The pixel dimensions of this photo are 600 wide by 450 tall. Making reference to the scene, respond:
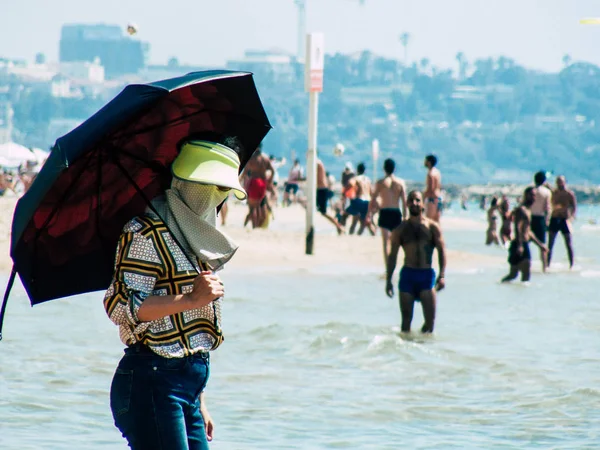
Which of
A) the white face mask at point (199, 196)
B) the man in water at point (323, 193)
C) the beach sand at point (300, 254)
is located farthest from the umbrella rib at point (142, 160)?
the man in water at point (323, 193)

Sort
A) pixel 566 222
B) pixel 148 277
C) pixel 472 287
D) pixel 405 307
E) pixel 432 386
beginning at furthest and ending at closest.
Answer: pixel 566 222 < pixel 472 287 < pixel 405 307 < pixel 432 386 < pixel 148 277

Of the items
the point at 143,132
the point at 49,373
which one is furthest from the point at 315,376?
the point at 143,132

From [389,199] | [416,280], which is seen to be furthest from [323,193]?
[416,280]

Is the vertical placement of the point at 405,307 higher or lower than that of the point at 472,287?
higher

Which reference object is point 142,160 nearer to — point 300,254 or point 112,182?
point 112,182

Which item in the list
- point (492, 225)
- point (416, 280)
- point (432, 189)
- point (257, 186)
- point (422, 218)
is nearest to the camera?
point (416, 280)

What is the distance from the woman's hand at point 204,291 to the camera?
3.27 meters

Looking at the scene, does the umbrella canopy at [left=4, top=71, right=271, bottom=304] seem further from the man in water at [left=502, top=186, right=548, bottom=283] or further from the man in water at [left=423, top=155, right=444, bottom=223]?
the man in water at [left=423, top=155, right=444, bottom=223]

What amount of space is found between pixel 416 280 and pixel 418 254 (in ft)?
0.84

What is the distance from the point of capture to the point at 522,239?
618 inches

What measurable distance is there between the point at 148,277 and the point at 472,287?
44.0 ft

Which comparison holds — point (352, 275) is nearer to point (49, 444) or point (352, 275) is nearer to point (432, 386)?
point (432, 386)

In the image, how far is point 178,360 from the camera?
3365 mm

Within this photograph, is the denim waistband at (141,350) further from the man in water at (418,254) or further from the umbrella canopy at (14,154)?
the umbrella canopy at (14,154)
